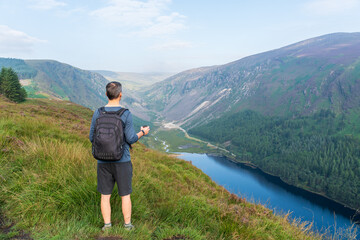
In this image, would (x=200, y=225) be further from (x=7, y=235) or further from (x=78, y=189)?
(x=7, y=235)

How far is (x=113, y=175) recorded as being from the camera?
434cm

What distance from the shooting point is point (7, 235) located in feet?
11.6

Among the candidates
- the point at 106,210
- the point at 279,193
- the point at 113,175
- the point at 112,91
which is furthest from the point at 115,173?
the point at 279,193

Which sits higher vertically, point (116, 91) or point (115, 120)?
point (116, 91)

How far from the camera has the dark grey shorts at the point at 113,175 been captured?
13.8 feet

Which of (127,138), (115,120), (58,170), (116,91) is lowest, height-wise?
(58,170)

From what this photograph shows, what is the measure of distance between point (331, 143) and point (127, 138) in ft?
702

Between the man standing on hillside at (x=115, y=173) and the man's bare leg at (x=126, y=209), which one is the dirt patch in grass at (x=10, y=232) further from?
the man's bare leg at (x=126, y=209)

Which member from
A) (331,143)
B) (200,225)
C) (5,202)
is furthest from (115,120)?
(331,143)

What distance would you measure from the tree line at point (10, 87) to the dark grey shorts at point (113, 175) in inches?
2761

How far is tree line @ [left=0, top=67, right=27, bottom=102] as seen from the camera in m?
57.1

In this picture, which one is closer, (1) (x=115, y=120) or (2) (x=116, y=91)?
(1) (x=115, y=120)

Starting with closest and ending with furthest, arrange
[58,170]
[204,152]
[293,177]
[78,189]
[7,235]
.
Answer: [7,235]
[78,189]
[58,170]
[293,177]
[204,152]

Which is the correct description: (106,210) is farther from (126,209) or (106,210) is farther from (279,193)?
(279,193)
